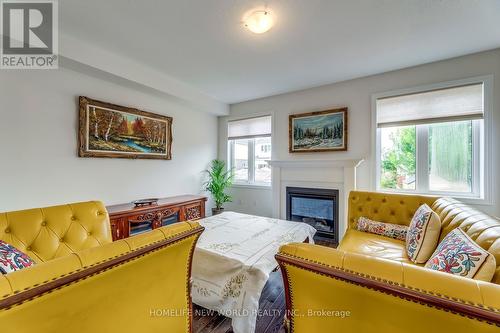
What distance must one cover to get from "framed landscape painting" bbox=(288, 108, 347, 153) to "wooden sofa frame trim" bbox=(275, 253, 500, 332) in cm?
297

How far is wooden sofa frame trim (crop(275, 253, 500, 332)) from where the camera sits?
53 centimetres

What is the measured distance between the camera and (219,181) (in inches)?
169

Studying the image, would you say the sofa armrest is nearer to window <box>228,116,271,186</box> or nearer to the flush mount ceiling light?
the flush mount ceiling light

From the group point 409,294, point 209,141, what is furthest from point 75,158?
point 409,294

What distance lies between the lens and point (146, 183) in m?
3.37

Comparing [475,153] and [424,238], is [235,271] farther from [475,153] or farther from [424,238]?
[475,153]

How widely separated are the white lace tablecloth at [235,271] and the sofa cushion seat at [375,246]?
19.9 inches

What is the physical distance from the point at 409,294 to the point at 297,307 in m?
0.43

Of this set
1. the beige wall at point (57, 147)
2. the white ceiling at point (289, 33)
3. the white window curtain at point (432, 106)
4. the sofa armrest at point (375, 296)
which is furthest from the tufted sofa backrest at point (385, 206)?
the beige wall at point (57, 147)

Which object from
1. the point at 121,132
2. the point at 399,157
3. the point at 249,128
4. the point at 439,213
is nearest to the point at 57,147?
the point at 121,132

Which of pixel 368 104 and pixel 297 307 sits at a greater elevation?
pixel 368 104

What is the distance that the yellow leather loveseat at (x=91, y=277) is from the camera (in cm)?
59

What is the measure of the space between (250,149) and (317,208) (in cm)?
183

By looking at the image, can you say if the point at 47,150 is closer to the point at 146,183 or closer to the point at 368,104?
the point at 146,183
